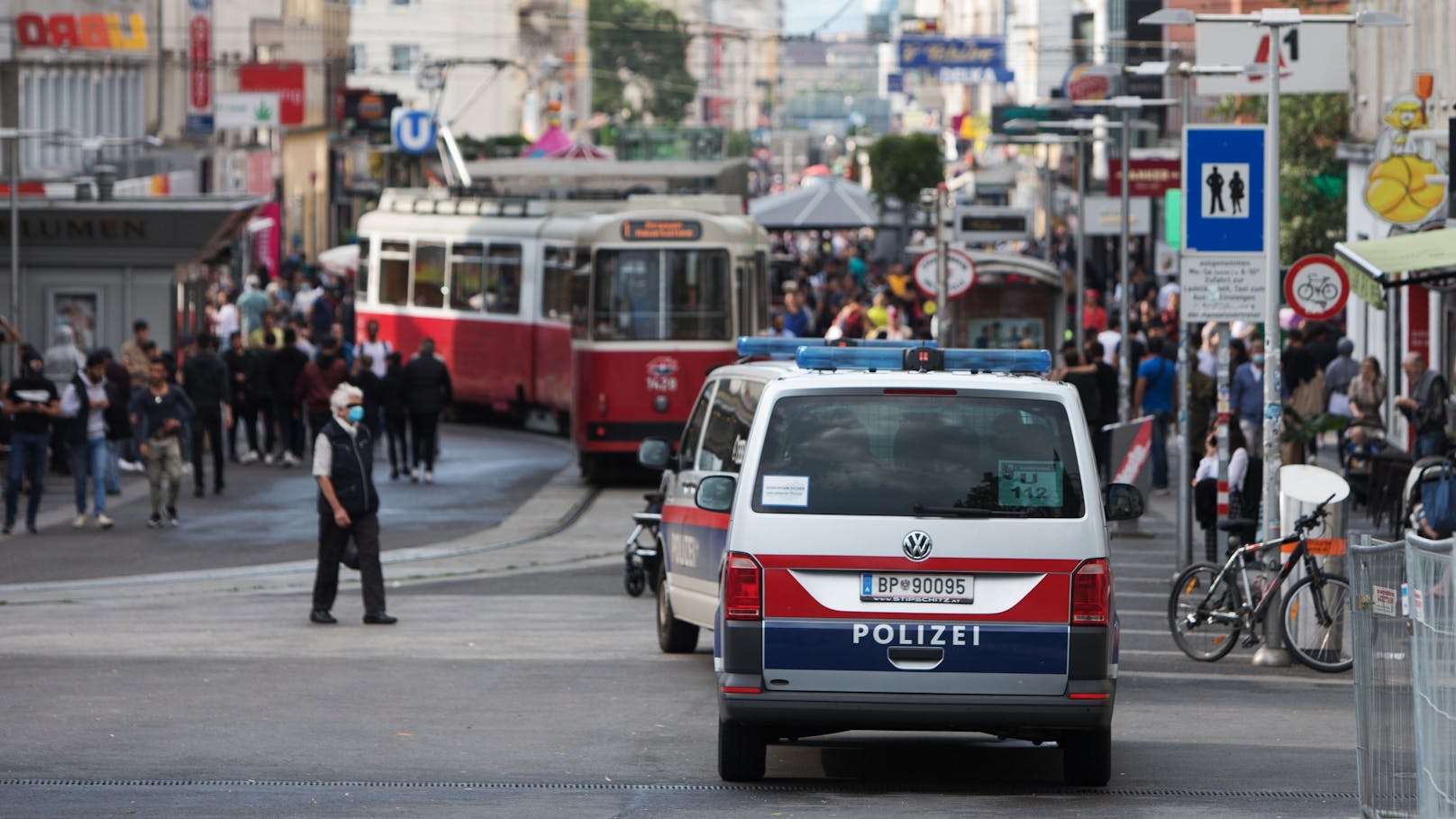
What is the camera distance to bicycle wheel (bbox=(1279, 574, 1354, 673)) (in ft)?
49.8

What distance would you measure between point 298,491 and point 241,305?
12.2 metres

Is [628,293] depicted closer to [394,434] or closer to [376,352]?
[394,434]

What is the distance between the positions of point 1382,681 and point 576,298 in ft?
72.3

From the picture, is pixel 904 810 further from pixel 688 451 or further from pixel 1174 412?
pixel 1174 412

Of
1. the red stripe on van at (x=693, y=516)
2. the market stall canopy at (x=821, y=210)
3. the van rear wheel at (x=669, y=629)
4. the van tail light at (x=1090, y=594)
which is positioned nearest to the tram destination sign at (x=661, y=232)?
the van rear wheel at (x=669, y=629)

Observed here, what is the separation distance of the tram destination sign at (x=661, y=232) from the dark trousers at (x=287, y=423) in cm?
459

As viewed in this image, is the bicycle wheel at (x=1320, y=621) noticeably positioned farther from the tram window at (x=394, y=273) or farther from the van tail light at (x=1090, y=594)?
the tram window at (x=394, y=273)

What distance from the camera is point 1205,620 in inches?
622

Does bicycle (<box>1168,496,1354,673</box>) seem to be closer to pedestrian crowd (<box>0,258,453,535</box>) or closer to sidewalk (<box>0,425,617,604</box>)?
sidewalk (<box>0,425,617,604</box>)

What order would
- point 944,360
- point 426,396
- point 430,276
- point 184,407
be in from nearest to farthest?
1. point 944,360
2. point 184,407
3. point 426,396
4. point 430,276

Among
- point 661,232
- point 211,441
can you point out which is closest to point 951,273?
point 661,232

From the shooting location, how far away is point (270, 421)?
3072 centimetres

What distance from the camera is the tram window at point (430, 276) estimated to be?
1454 inches

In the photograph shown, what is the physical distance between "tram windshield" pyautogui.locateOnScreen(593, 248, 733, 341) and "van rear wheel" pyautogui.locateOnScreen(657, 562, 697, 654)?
1327cm
